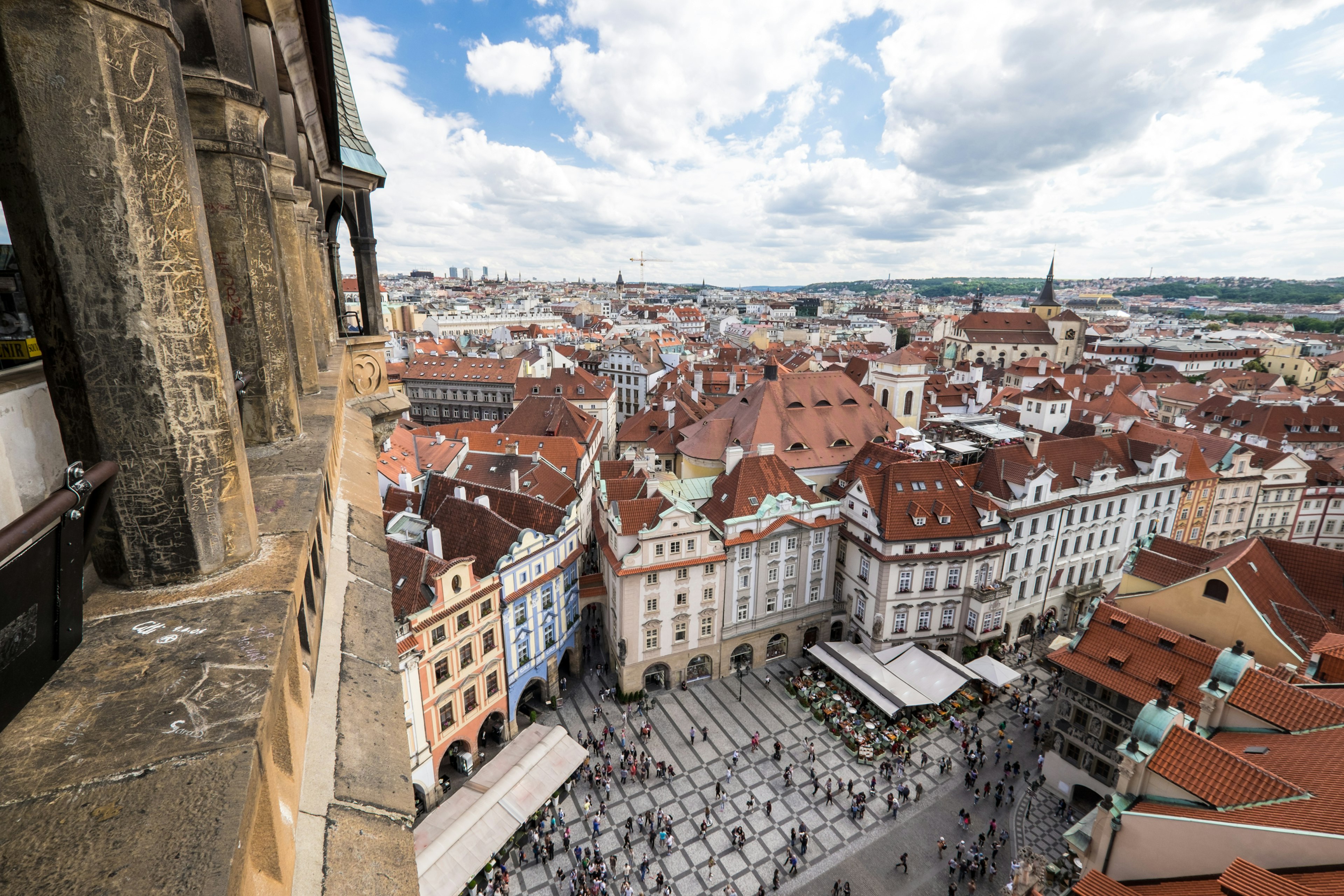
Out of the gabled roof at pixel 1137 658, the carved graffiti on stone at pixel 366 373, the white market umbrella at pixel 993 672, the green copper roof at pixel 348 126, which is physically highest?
the green copper roof at pixel 348 126

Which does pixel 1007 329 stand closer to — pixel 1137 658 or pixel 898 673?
pixel 898 673

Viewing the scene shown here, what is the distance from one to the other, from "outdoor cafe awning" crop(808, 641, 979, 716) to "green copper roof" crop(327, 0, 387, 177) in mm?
25940

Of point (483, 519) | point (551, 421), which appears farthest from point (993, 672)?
point (551, 421)

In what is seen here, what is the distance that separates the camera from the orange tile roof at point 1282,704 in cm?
1323

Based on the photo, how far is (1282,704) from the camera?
13992mm

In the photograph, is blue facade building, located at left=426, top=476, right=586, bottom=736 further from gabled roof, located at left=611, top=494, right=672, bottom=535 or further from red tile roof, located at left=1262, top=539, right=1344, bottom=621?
red tile roof, located at left=1262, top=539, right=1344, bottom=621

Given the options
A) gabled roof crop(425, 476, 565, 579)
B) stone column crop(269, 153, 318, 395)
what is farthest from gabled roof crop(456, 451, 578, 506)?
stone column crop(269, 153, 318, 395)

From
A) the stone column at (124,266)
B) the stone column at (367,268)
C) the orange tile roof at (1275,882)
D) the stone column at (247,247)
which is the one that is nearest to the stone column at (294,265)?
the stone column at (247,247)

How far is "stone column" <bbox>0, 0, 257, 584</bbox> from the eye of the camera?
2492mm

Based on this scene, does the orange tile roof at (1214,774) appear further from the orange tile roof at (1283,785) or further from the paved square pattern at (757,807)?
the paved square pattern at (757,807)

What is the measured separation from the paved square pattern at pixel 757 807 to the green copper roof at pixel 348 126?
20.7m

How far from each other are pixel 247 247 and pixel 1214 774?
18.0 metres

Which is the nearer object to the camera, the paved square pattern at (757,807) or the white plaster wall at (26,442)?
the white plaster wall at (26,442)

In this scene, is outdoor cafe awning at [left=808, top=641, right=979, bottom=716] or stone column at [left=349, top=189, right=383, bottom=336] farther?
outdoor cafe awning at [left=808, top=641, right=979, bottom=716]
